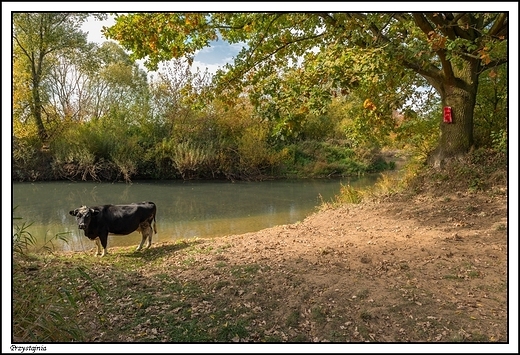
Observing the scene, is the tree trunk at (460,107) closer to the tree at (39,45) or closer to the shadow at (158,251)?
the shadow at (158,251)

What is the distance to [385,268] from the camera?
15.9 feet

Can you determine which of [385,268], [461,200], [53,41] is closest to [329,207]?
[461,200]

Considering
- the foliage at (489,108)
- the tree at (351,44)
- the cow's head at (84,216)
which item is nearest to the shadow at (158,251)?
the cow's head at (84,216)

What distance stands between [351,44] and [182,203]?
10.1 metres

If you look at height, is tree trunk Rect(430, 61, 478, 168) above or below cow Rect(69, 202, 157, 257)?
above

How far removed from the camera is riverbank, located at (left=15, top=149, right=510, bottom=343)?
3.54 m

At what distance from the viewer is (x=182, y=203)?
15.3 metres

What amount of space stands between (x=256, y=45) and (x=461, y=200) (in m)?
5.41

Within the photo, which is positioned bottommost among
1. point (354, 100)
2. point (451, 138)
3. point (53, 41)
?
point (451, 138)

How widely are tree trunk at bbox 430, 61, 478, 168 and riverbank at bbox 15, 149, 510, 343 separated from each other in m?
2.20

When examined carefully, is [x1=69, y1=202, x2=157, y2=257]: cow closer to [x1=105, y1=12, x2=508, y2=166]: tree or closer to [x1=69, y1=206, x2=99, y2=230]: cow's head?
[x1=69, y1=206, x2=99, y2=230]: cow's head

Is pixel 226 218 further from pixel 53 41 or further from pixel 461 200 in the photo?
pixel 53 41

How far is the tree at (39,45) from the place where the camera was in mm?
18953

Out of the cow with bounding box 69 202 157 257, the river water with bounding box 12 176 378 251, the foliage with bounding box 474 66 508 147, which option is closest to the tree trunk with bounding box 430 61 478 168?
the foliage with bounding box 474 66 508 147
